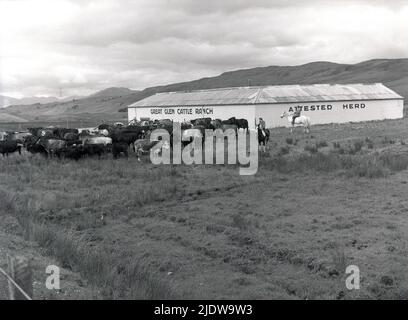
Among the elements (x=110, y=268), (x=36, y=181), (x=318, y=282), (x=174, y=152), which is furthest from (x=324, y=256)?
(x=174, y=152)

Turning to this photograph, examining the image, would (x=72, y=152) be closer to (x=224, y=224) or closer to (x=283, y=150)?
(x=283, y=150)

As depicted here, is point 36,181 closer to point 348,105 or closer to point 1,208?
point 1,208

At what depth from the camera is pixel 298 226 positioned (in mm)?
12164

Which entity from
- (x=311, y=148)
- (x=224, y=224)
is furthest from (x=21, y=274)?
(x=311, y=148)

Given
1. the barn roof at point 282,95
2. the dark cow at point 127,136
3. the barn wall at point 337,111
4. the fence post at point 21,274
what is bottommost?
the fence post at point 21,274

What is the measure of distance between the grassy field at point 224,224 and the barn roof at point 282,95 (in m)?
25.8

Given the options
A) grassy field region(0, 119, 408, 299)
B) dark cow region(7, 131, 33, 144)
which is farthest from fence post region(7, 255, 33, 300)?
dark cow region(7, 131, 33, 144)

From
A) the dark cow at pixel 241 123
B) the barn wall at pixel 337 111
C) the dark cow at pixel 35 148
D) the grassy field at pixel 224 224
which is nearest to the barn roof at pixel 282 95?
the barn wall at pixel 337 111

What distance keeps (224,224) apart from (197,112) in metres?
41.4

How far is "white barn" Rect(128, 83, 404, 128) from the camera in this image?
4684cm

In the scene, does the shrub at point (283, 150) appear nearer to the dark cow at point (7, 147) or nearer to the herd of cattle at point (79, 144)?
the herd of cattle at point (79, 144)

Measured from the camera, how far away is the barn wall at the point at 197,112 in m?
46.9

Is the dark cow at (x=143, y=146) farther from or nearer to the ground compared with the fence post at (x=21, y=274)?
farther from the ground

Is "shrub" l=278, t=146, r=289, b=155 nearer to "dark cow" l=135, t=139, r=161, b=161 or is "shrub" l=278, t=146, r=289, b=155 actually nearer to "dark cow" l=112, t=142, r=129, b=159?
"dark cow" l=135, t=139, r=161, b=161
